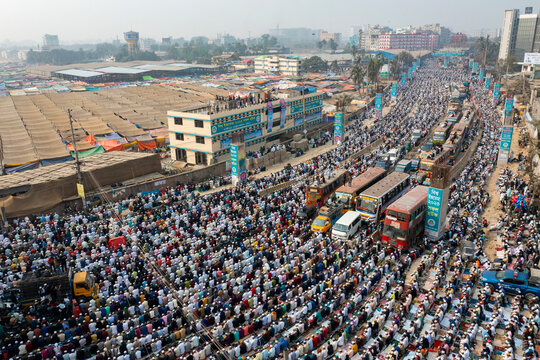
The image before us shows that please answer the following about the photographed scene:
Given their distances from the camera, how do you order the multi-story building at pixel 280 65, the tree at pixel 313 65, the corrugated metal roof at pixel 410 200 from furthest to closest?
1. the tree at pixel 313 65
2. the multi-story building at pixel 280 65
3. the corrugated metal roof at pixel 410 200

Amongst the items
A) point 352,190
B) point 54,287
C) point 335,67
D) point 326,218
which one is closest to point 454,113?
point 352,190

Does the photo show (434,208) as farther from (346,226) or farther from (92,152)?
(92,152)

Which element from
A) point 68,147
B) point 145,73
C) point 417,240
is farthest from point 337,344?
point 145,73

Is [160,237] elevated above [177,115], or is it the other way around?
[177,115]

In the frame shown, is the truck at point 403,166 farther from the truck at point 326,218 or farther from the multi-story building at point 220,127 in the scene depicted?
the multi-story building at point 220,127

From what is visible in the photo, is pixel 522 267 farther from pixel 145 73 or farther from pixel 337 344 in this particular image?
pixel 145 73

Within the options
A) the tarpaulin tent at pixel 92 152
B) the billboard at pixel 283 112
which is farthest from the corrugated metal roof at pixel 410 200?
the tarpaulin tent at pixel 92 152
